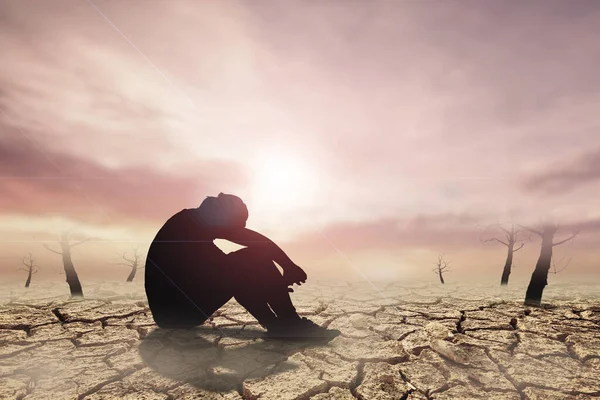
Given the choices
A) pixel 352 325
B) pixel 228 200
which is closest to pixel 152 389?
pixel 228 200

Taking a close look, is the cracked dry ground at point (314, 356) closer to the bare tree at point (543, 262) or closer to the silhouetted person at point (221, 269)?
the silhouetted person at point (221, 269)

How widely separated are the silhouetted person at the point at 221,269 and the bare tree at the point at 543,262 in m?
4.08

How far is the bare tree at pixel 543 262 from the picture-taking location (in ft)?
17.1

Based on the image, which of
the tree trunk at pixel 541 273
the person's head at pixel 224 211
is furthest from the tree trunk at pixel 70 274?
the tree trunk at pixel 541 273

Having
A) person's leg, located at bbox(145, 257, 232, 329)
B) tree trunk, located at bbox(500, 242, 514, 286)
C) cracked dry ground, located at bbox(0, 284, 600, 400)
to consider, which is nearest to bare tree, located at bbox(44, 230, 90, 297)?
cracked dry ground, located at bbox(0, 284, 600, 400)

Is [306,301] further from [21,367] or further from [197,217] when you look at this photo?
[21,367]

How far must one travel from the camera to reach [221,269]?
297 cm

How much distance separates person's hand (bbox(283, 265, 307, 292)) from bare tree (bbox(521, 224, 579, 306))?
13.9 feet

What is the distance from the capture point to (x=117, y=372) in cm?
247

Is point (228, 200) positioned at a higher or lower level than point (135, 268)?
higher

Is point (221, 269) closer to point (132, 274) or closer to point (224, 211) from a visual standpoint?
point (224, 211)

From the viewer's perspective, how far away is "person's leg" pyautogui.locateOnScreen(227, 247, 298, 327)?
9.50 feet

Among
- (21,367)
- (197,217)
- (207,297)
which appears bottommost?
(21,367)

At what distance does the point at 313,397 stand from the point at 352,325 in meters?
1.58
